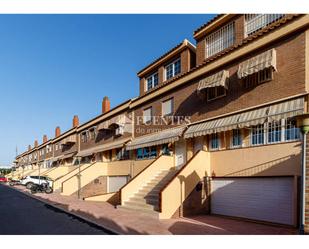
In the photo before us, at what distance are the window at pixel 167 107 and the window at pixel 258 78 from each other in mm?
6477

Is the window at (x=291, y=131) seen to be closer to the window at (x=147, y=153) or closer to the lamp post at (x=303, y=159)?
the lamp post at (x=303, y=159)

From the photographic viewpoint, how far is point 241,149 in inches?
517

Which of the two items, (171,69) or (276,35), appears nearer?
(276,35)

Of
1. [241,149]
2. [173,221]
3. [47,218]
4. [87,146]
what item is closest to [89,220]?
[47,218]

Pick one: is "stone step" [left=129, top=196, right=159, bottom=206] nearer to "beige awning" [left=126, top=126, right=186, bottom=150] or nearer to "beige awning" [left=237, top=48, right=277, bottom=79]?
"beige awning" [left=126, top=126, right=186, bottom=150]

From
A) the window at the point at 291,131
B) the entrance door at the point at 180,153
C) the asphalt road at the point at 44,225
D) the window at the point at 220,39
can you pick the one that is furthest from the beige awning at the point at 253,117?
the asphalt road at the point at 44,225

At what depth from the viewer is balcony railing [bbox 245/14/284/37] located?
41.9ft

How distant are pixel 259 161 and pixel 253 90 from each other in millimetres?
3158

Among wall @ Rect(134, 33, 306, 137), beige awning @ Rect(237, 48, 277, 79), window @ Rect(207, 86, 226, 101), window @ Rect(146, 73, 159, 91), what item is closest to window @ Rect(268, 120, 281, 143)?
wall @ Rect(134, 33, 306, 137)

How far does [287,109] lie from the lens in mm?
10727

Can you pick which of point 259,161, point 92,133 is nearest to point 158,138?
point 259,161

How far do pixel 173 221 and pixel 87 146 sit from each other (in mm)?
22829

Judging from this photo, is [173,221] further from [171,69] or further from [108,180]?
[108,180]

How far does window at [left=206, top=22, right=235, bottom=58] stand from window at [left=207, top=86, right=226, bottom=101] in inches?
88.6
